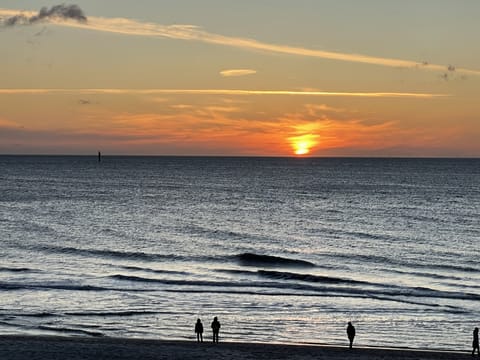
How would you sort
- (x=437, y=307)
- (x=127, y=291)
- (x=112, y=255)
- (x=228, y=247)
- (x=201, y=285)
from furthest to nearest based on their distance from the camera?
1. (x=228, y=247)
2. (x=112, y=255)
3. (x=201, y=285)
4. (x=127, y=291)
5. (x=437, y=307)

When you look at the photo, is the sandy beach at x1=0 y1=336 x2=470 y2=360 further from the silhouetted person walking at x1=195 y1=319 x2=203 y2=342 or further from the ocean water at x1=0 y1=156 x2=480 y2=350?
the ocean water at x1=0 y1=156 x2=480 y2=350

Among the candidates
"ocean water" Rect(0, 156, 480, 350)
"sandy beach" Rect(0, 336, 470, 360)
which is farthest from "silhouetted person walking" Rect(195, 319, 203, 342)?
"ocean water" Rect(0, 156, 480, 350)

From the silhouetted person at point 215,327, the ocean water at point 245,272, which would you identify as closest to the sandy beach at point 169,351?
the silhouetted person at point 215,327

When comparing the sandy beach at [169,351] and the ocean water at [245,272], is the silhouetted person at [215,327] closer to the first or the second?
the sandy beach at [169,351]

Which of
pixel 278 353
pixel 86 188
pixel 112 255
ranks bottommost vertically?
pixel 278 353

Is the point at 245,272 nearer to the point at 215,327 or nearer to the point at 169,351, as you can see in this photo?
the point at 215,327

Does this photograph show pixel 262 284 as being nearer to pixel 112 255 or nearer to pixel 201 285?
pixel 201 285

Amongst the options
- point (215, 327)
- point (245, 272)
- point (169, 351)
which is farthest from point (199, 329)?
point (245, 272)

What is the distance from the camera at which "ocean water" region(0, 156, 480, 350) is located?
41.4 meters

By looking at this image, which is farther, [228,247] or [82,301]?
[228,247]

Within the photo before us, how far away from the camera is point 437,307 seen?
46688 mm

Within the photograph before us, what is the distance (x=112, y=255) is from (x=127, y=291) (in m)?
19.0

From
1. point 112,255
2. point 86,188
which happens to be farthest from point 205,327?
point 86,188

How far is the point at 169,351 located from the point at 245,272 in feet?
94.7
